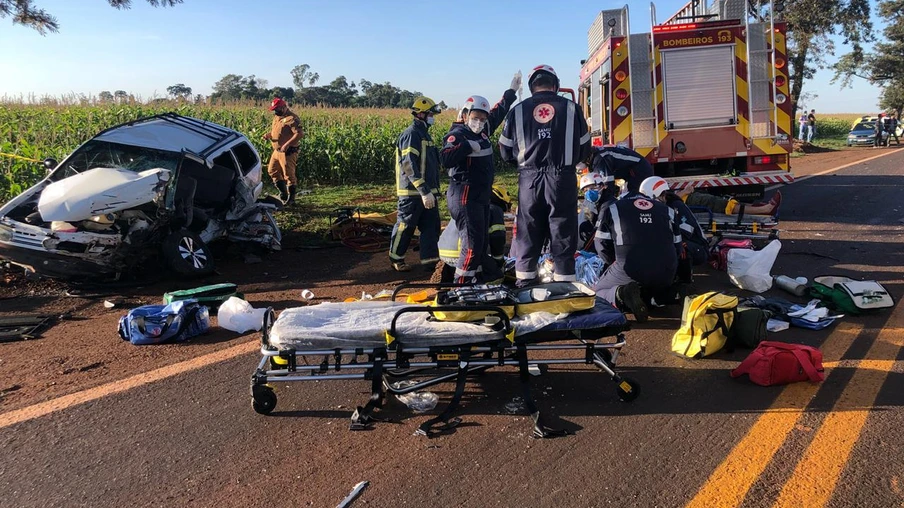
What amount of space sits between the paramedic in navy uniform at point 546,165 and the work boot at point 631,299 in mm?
465

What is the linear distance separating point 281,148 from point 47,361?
8.26 metres

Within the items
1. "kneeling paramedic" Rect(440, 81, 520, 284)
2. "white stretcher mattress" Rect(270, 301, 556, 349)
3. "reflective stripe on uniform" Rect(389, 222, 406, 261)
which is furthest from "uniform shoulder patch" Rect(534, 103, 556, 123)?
"reflective stripe on uniform" Rect(389, 222, 406, 261)

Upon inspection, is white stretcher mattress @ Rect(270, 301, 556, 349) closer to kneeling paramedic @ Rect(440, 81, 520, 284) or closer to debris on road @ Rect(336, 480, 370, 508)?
debris on road @ Rect(336, 480, 370, 508)

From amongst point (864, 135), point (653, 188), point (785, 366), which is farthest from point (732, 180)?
point (864, 135)

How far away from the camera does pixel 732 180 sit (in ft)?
31.2

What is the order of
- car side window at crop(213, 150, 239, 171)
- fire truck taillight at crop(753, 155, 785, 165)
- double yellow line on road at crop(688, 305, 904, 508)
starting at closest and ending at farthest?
double yellow line on road at crop(688, 305, 904, 508)
car side window at crop(213, 150, 239, 171)
fire truck taillight at crop(753, 155, 785, 165)

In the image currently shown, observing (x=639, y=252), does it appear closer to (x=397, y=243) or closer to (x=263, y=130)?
(x=397, y=243)

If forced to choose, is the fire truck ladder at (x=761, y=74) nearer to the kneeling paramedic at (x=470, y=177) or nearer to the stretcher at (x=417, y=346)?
the kneeling paramedic at (x=470, y=177)

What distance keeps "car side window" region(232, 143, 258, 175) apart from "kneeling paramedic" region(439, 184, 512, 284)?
3.69 meters

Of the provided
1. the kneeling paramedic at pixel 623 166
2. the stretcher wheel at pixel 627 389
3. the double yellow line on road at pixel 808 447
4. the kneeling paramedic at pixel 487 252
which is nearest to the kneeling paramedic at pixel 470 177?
the kneeling paramedic at pixel 487 252

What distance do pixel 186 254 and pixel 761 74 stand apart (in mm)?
8493

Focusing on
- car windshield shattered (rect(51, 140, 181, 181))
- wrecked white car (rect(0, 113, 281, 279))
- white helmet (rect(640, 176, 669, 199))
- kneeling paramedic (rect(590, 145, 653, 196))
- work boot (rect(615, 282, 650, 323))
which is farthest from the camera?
car windshield shattered (rect(51, 140, 181, 181))

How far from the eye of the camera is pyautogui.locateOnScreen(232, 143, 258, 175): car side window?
8.59m

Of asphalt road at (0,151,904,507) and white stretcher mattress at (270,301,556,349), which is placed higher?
white stretcher mattress at (270,301,556,349)
